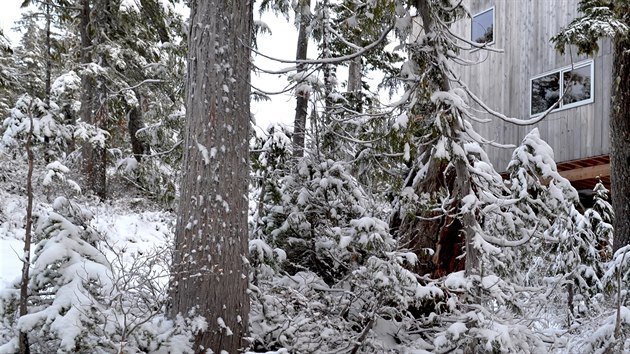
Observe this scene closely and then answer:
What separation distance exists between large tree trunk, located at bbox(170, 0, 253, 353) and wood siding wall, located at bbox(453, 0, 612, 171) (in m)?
7.90

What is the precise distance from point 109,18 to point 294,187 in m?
9.49

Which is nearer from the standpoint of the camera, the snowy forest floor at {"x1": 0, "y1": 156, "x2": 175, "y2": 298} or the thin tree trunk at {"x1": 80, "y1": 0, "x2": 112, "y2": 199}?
the snowy forest floor at {"x1": 0, "y1": 156, "x2": 175, "y2": 298}

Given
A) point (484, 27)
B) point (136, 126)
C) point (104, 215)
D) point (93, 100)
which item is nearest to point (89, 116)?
point (93, 100)

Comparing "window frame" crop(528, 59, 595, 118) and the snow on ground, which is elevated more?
"window frame" crop(528, 59, 595, 118)

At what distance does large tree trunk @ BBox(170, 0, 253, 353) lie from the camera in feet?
14.5

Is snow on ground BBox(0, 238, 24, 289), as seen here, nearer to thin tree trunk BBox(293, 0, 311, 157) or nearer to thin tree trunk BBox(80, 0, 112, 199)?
thin tree trunk BBox(80, 0, 112, 199)

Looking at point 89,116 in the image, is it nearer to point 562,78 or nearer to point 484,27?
point 484,27

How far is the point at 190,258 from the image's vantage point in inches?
173

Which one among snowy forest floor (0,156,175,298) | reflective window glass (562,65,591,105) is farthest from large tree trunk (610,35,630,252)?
snowy forest floor (0,156,175,298)

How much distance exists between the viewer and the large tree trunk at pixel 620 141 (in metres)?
8.35

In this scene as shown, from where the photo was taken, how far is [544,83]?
488 inches

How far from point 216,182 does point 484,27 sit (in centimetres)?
1150

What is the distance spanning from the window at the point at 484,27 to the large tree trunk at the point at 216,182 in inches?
414

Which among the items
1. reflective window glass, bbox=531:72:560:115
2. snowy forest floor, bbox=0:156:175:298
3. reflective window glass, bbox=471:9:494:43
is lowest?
snowy forest floor, bbox=0:156:175:298
